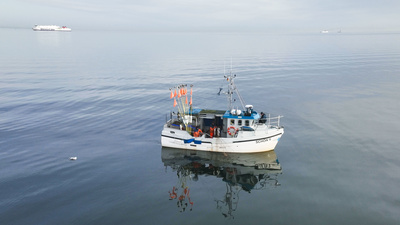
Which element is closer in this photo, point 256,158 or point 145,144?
point 256,158

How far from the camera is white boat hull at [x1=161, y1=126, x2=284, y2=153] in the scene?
112ft

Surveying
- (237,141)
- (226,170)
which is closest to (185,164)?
(226,170)

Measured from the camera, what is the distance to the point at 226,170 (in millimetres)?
31031

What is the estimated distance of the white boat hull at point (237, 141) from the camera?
3416 cm

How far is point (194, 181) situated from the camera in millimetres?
28719

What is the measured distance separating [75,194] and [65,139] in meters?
14.6

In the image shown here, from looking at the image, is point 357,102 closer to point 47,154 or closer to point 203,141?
point 203,141

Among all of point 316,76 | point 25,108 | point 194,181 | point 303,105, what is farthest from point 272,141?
point 316,76

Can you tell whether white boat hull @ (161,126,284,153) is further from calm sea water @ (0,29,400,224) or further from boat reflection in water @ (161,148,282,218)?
calm sea water @ (0,29,400,224)

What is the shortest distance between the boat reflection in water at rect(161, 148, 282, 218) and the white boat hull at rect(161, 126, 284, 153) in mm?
612

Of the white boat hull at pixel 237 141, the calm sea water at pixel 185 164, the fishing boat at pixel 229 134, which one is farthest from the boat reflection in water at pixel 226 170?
the fishing boat at pixel 229 134

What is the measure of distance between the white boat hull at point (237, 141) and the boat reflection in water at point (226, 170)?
612 millimetres

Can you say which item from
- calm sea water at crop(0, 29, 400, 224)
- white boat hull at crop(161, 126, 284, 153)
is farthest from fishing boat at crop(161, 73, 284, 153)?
calm sea water at crop(0, 29, 400, 224)

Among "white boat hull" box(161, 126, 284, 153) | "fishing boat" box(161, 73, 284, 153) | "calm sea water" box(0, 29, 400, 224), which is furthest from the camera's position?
"fishing boat" box(161, 73, 284, 153)
